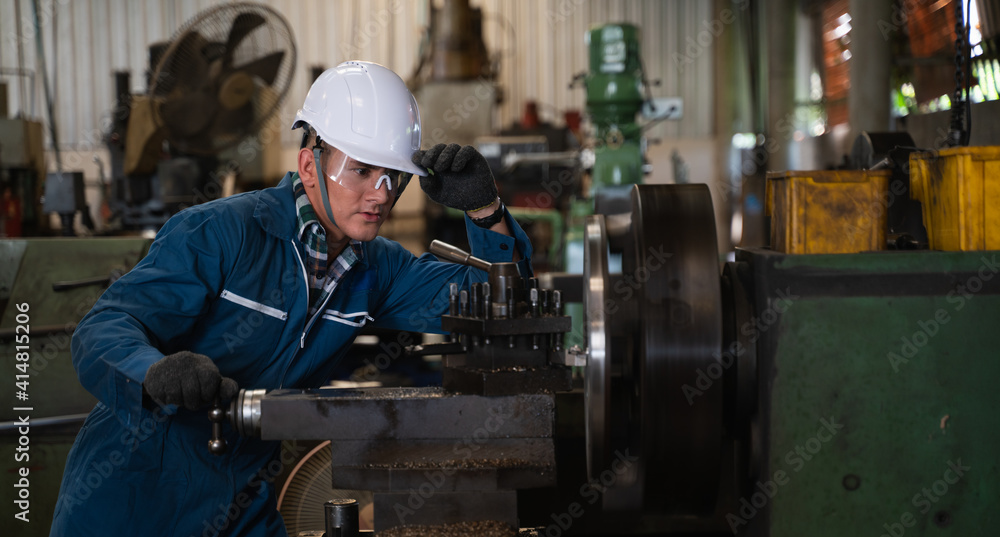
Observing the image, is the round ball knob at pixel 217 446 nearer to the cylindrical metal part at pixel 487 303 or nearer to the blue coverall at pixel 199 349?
the blue coverall at pixel 199 349

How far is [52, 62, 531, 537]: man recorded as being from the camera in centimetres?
117

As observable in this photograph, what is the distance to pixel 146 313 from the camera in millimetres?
1149

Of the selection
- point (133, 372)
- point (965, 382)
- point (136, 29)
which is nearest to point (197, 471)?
point (133, 372)

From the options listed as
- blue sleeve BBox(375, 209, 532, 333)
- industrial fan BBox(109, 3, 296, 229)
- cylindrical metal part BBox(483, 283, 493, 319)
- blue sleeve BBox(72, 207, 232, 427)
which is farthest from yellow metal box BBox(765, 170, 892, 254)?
industrial fan BBox(109, 3, 296, 229)

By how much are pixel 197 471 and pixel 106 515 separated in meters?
0.14

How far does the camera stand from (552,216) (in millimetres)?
4160

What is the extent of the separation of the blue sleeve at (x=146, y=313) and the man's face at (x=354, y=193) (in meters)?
0.21

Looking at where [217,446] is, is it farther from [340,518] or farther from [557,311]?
[557,311]

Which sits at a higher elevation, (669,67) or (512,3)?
(512,3)

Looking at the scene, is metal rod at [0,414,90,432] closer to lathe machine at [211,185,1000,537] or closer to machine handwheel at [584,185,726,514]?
lathe machine at [211,185,1000,537]

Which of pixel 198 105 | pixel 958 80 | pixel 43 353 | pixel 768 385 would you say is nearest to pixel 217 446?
pixel 768 385

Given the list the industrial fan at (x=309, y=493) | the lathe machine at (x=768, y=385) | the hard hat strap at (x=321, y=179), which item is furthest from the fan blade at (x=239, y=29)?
the lathe machine at (x=768, y=385)

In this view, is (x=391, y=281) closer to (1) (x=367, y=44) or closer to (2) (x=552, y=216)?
(2) (x=552, y=216)

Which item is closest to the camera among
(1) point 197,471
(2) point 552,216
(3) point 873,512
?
(3) point 873,512
